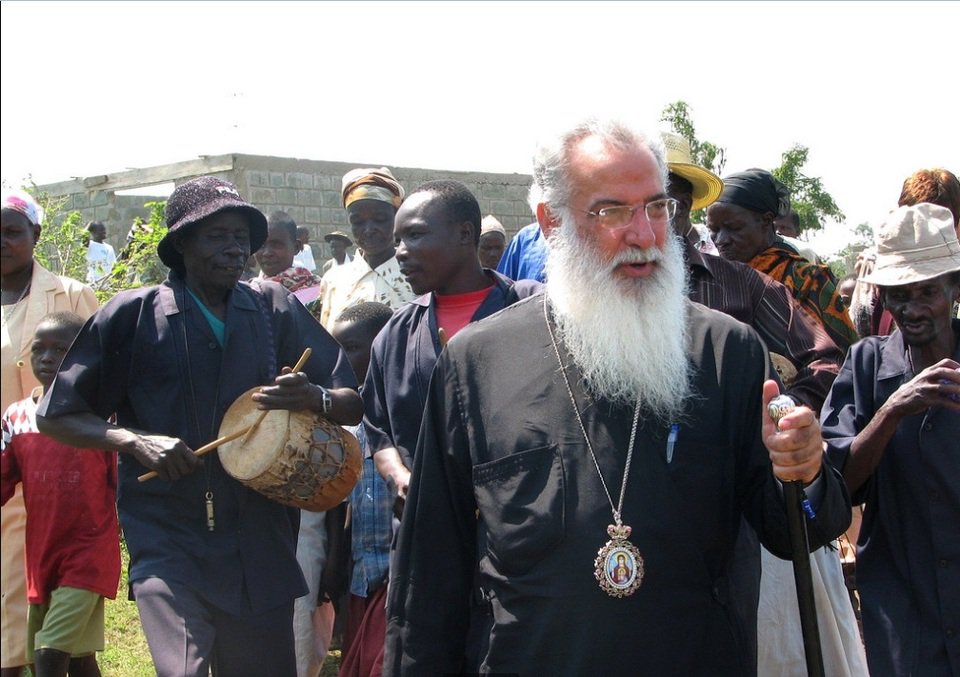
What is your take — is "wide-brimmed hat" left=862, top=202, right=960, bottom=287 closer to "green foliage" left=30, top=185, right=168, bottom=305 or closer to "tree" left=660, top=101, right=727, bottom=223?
"green foliage" left=30, top=185, right=168, bottom=305

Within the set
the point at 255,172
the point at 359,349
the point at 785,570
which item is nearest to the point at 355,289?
the point at 359,349

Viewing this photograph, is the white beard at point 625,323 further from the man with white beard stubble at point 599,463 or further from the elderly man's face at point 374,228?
the elderly man's face at point 374,228

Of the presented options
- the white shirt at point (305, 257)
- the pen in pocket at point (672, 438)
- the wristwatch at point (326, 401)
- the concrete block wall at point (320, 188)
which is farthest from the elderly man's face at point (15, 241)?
the concrete block wall at point (320, 188)

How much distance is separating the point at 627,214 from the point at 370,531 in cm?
293

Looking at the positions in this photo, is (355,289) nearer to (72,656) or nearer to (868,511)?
(72,656)

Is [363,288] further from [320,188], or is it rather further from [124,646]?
[320,188]

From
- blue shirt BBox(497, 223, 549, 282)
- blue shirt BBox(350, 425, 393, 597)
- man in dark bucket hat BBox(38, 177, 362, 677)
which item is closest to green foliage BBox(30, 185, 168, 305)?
blue shirt BBox(497, 223, 549, 282)

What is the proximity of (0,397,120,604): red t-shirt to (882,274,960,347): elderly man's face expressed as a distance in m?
4.17

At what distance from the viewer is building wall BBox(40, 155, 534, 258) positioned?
1480cm

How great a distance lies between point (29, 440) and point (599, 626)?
4444 mm

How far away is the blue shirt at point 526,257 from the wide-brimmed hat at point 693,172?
125cm

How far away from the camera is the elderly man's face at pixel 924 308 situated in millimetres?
4164

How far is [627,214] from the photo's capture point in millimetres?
3232

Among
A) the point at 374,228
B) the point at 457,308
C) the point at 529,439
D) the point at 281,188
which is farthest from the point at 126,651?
the point at 281,188
